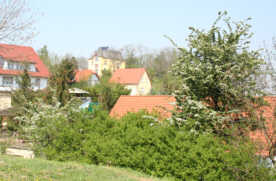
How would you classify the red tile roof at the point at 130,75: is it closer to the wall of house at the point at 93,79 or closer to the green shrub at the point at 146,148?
the wall of house at the point at 93,79

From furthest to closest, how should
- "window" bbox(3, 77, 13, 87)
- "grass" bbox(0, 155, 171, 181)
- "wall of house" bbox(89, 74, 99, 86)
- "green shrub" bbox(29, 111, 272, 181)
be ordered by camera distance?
"wall of house" bbox(89, 74, 99, 86) → "window" bbox(3, 77, 13, 87) → "green shrub" bbox(29, 111, 272, 181) → "grass" bbox(0, 155, 171, 181)

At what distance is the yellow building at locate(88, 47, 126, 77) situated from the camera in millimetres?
71562

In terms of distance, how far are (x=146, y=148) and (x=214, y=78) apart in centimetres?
313

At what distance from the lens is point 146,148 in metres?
9.02

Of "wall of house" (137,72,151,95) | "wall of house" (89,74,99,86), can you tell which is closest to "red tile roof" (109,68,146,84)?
"wall of house" (137,72,151,95)

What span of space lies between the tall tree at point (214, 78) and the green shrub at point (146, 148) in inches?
29.6

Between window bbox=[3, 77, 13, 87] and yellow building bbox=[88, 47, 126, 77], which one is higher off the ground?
yellow building bbox=[88, 47, 126, 77]

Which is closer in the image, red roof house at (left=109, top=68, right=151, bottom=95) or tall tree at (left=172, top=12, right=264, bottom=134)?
tall tree at (left=172, top=12, right=264, bottom=134)

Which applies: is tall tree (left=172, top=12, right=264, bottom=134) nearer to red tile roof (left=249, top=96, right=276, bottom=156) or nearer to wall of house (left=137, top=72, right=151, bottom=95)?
red tile roof (left=249, top=96, right=276, bottom=156)

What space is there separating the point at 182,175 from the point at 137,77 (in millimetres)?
50471

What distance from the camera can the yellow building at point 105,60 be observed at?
235 ft

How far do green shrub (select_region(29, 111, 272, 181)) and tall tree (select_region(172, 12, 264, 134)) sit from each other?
75 centimetres

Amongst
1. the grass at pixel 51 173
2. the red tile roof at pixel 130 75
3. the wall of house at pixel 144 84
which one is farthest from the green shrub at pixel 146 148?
the wall of house at pixel 144 84

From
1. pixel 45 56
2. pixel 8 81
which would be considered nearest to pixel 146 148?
pixel 8 81
